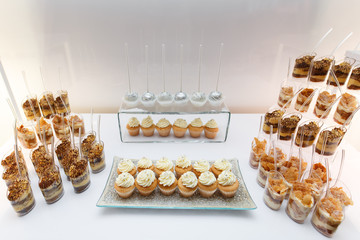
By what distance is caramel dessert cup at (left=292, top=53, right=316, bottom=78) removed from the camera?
172 cm

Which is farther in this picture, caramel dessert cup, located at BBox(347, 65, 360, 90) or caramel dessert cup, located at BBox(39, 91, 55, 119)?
caramel dessert cup, located at BBox(39, 91, 55, 119)

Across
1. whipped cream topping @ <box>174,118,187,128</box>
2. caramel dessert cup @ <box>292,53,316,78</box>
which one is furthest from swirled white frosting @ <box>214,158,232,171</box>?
caramel dessert cup @ <box>292,53,316,78</box>

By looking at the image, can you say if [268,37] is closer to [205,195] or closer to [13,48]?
[205,195]

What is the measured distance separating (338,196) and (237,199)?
1.71 ft

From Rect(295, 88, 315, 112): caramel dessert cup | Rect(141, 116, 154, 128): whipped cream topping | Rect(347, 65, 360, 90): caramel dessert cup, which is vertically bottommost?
Rect(141, 116, 154, 128): whipped cream topping

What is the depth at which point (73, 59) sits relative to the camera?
210cm

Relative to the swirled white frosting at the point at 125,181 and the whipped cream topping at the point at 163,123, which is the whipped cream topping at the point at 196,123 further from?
the swirled white frosting at the point at 125,181

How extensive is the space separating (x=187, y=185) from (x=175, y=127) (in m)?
0.64

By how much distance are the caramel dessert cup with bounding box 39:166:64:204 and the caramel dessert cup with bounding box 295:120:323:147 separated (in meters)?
1.56

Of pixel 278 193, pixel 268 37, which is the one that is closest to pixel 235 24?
pixel 268 37

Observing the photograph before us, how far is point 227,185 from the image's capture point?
1398 millimetres

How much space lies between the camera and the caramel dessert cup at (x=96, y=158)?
5.11ft

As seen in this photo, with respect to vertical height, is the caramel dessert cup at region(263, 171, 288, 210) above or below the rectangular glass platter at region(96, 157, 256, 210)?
above

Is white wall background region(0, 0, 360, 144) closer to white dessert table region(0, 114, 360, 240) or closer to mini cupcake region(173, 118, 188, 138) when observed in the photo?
mini cupcake region(173, 118, 188, 138)
